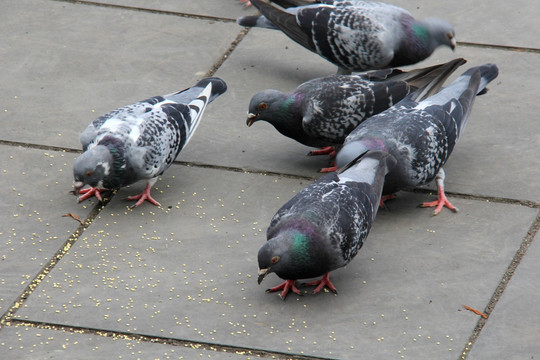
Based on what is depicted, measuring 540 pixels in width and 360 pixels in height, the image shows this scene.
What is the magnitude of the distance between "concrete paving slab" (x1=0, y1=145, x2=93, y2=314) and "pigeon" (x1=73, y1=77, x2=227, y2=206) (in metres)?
0.21

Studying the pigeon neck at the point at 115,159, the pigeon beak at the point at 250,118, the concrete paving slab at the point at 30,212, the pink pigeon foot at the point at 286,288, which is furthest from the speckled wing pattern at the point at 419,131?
the concrete paving slab at the point at 30,212

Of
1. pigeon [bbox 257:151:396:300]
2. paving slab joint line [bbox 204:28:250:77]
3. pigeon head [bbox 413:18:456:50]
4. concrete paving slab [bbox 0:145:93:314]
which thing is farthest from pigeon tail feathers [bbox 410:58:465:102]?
concrete paving slab [bbox 0:145:93:314]

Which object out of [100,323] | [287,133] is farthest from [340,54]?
[100,323]

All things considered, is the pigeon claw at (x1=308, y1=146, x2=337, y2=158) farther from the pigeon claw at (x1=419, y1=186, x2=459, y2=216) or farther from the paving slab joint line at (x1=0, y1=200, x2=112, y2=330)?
the paving slab joint line at (x1=0, y1=200, x2=112, y2=330)

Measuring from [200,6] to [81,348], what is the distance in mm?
4828

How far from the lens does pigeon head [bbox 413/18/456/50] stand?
23.7ft

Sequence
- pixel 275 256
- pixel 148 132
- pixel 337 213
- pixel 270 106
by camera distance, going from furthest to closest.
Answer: pixel 270 106 < pixel 148 132 < pixel 337 213 < pixel 275 256

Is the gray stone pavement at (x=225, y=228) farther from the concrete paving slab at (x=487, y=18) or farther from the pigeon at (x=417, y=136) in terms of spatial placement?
the pigeon at (x=417, y=136)

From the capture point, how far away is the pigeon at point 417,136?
5.76 m

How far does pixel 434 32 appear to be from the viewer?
286 inches

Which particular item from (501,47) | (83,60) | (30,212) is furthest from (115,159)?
(501,47)

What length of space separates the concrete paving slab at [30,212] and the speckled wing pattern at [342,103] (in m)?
1.63

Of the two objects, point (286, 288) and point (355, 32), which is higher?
point (355, 32)

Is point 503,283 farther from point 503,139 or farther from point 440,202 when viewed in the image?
point 503,139
